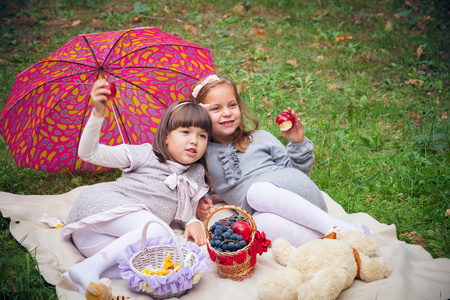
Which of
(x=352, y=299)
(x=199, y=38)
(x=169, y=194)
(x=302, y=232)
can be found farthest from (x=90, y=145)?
(x=199, y=38)

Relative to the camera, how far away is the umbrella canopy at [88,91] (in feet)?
9.70

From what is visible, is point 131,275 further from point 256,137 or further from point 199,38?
point 199,38

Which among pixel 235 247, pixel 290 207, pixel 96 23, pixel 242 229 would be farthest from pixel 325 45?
pixel 235 247

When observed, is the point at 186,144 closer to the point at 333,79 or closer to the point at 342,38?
the point at 333,79

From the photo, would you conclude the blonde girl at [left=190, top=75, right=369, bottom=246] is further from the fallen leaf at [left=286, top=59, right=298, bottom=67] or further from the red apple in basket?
the fallen leaf at [left=286, top=59, right=298, bottom=67]

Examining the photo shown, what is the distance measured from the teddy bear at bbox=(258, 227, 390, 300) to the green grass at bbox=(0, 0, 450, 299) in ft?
2.01

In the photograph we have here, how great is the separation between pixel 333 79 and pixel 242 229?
3387 millimetres

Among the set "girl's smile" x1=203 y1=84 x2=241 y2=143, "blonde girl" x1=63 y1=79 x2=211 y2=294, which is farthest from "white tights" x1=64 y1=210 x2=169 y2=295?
"girl's smile" x1=203 y1=84 x2=241 y2=143

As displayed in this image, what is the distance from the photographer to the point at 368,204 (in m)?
3.09

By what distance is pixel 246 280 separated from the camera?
86.5 inches

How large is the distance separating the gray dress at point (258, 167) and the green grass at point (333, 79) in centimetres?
58

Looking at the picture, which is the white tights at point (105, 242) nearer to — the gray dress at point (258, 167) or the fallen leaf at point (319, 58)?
the gray dress at point (258, 167)

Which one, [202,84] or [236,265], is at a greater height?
[202,84]

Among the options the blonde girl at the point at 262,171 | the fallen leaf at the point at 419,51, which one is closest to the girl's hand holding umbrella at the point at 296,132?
the blonde girl at the point at 262,171
